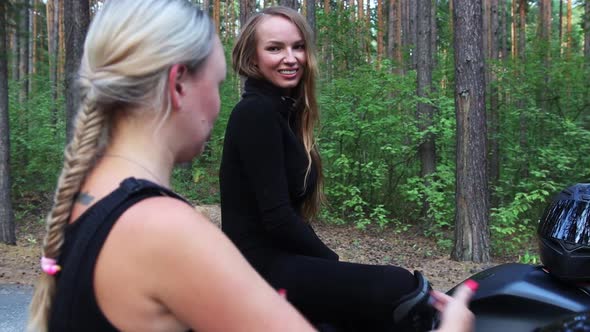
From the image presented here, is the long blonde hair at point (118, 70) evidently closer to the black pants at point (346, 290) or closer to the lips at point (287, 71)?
the black pants at point (346, 290)

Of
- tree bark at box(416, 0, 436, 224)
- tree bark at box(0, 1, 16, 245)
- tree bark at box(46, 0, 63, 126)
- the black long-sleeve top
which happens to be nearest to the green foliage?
tree bark at box(0, 1, 16, 245)

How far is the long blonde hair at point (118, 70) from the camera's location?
1110mm

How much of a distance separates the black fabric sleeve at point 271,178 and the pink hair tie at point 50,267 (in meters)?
0.99

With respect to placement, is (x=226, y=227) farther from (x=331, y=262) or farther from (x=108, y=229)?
(x=108, y=229)

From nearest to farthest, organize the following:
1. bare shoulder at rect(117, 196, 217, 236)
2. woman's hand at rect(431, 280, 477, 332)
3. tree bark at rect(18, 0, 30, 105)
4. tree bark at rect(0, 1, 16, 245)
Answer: bare shoulder at rect(117, 196, 217, 236), woman's hand at rect(431, 280, 477, 332), tree bark at rect(0, 1, 16, 245), tree bark at rect(18, 0, 30, 105)

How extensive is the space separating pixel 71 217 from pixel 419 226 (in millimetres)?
12570

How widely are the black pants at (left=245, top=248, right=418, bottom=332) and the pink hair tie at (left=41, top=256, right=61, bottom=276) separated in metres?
0.89

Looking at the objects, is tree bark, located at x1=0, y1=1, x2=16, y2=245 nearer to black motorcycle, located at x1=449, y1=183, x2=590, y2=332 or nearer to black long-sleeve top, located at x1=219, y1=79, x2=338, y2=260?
black long-sleeve top, located at x1=219, y1=79, x2=338, y2=260

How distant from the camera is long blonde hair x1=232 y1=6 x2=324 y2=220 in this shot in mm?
2428

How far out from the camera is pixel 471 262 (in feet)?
29.9

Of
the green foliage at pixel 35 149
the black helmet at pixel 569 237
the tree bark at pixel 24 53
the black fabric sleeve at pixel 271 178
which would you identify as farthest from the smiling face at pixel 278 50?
the green foliage at pixel 35 149

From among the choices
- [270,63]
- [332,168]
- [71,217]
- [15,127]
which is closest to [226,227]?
[270,63]

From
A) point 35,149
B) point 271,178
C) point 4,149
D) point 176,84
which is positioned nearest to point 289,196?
point 271,178

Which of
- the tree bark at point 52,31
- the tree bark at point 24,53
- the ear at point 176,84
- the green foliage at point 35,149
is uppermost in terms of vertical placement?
the tree bark at point 52,31
